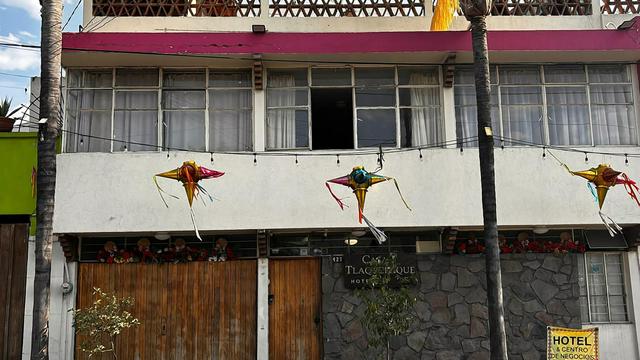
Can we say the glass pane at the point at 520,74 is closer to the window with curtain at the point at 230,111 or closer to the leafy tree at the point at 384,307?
the leafy tree at the point at 384,307

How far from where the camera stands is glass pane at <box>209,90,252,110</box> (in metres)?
13.4

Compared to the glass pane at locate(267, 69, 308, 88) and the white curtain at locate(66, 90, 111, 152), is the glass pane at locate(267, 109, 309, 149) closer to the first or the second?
the glass pane at locate(267, 69, 308, 88)

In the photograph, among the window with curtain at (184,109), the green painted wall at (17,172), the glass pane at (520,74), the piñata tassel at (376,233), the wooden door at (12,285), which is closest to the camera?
the piñata tassel at (376,233)

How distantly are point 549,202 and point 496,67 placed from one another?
10.0 feet

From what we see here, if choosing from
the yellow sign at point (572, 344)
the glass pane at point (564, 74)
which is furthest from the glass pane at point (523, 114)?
the yellow sign at point (572, 344)

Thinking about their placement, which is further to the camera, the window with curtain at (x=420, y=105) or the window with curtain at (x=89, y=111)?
the window with curtain at (x=420, y=105)

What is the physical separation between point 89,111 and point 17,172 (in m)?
1.84

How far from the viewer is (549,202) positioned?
12.7 meters

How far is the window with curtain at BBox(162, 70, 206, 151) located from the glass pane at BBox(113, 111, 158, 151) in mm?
245

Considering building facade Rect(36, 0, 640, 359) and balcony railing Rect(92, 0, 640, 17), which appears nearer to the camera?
building facade Rect(36, 0, 640, 359)

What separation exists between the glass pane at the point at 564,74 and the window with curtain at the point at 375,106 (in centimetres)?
331

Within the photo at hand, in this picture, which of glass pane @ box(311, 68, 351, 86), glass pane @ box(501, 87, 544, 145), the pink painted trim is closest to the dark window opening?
glass pane @ box(311, 68, 351, 86)

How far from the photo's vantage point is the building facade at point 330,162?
41.4ft

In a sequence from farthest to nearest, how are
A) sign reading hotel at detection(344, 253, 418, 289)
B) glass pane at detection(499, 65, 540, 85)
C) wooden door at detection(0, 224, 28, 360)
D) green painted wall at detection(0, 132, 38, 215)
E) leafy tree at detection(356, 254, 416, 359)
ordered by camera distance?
glass pane at detection(499, 65, 540, 85), sign reading hotel at detection(344, 253, 418, 289), green painted wall at detection(0, 132, 38, 215), wooden door at detection(0, 224, 28, 360), leafy tree at detection(356, 254, 416, 359)
